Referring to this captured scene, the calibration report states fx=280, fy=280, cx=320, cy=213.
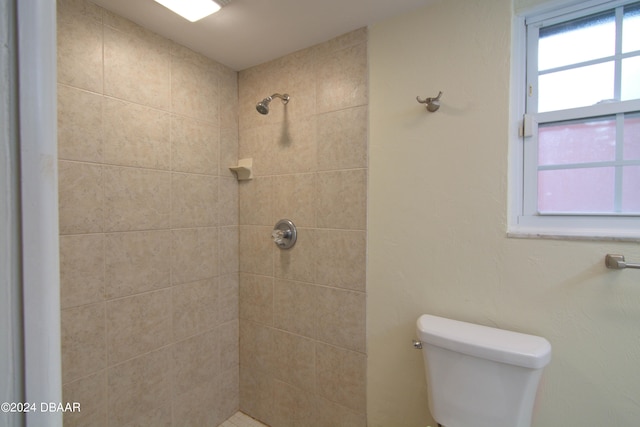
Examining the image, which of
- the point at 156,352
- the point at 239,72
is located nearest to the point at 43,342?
the point at 156,352

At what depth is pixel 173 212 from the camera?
1.41 metres

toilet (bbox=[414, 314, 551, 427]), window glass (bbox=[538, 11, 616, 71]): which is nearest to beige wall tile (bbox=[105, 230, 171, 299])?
toilet (bbox=[414, 314, 551, 427])

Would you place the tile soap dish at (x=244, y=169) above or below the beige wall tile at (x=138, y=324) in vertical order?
above

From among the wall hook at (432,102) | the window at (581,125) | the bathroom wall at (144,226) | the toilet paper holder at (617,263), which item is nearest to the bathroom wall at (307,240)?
the bathroom wall at (144,226)

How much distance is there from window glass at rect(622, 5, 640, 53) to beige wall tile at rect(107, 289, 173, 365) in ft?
6.74

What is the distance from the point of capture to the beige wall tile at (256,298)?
162cm

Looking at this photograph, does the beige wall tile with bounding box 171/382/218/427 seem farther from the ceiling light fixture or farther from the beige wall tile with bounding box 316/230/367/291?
the ceiling light fixture

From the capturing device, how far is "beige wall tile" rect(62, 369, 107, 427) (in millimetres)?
1088

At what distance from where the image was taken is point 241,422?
5.44 ft

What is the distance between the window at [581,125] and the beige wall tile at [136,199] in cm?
153

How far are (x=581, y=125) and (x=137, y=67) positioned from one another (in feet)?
5.93

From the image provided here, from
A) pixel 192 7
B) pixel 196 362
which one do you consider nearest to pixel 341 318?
pixel 196 362

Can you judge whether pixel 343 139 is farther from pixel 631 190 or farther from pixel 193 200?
pixel 631 190

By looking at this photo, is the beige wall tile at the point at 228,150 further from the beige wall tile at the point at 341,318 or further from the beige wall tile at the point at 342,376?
the beige wall tile at the point at 342,376
